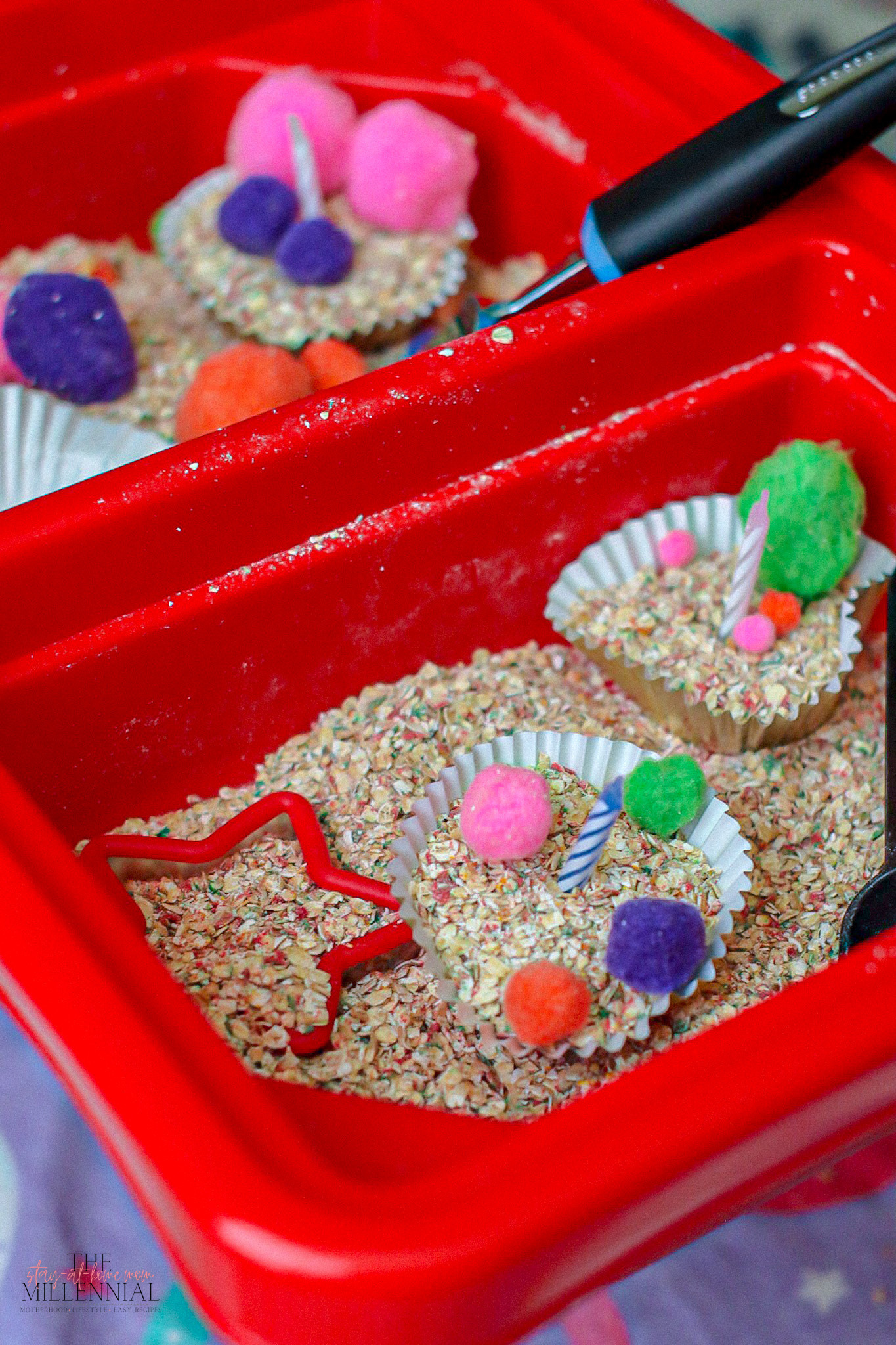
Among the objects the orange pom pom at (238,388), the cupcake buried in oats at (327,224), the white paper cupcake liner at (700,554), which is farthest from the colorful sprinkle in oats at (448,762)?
the cupcake buried in oats at (327,224)

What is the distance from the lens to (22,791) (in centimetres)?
60

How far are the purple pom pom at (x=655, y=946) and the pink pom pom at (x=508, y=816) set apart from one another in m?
0.06

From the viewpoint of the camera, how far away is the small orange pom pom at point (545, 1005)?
0.59 meters

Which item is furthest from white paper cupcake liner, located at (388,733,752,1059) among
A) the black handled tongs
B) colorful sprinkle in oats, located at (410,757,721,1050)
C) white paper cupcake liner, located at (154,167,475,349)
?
white paper cupcake liner, located at (154,167,475,349)

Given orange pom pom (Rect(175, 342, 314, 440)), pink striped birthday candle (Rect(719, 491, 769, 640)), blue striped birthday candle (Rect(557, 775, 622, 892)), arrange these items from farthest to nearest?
orange pom pom (Rect(175, 342, 314, 440))
pink striped birthday candle (Rect(719, 491, 769, 640))
blue striped birthday candle (Rect(557, 775, 622, 892))

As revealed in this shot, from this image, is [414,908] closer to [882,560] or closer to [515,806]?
[515,806]

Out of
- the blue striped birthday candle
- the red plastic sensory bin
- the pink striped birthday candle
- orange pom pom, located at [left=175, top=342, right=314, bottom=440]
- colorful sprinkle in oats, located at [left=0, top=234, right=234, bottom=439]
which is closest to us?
the red plastic sensory bin

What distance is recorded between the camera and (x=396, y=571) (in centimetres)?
77

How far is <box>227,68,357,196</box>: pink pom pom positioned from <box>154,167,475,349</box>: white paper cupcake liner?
2.6 inches

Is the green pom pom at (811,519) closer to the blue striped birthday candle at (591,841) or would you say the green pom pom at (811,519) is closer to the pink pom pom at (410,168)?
the blue striped birthday candle at (591,841)

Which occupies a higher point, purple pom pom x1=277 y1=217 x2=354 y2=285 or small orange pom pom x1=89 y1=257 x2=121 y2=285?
purple pom pom x1=277 y1=217 x2=354 y2=285

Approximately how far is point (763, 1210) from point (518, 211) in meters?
0.73

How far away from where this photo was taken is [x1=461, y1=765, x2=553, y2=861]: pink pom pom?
638 millimetres

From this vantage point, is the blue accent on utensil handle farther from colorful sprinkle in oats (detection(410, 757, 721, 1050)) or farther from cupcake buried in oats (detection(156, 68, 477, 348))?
colorful sprinkle in oats (detection(410, 757, 721, 1050))
